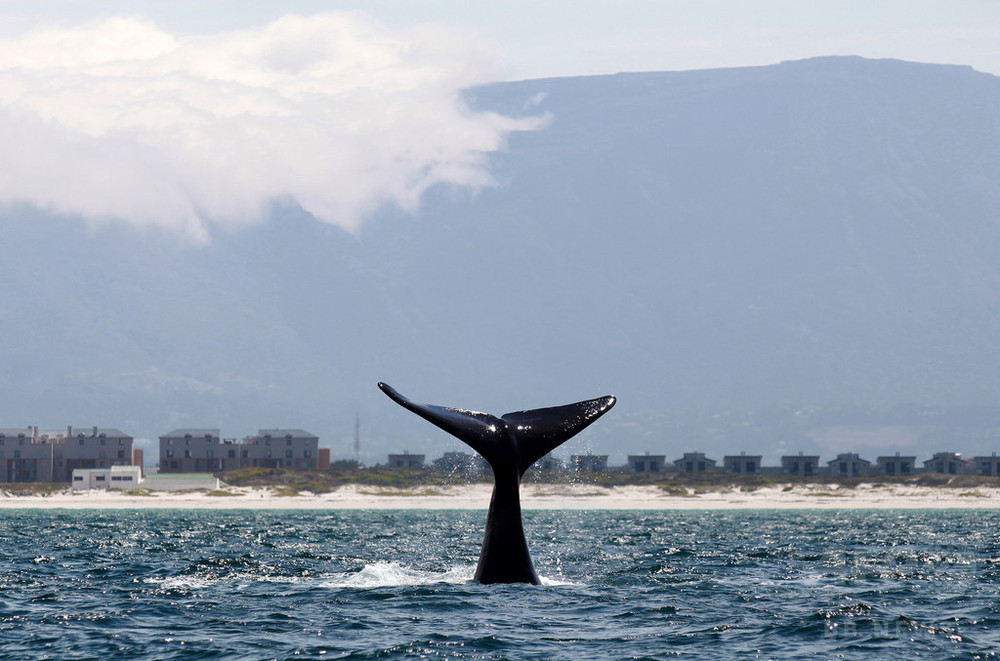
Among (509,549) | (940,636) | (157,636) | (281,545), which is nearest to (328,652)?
(157,636)

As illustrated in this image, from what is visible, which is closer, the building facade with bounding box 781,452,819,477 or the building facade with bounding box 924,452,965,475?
the building facade with bounding box 781,452,819,477

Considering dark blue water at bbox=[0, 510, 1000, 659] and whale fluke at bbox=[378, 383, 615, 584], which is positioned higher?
whale fluke at bbox=[378, 383, 615, 584]

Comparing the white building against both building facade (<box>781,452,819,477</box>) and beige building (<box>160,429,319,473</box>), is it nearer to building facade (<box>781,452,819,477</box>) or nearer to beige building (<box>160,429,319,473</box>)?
beige building (<box>160,429,319,473</box>)

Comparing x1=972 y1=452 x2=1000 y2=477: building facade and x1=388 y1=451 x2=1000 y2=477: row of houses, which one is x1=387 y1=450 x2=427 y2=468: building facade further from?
x1=972 y1=452 x2=1000 y2=477: building facade

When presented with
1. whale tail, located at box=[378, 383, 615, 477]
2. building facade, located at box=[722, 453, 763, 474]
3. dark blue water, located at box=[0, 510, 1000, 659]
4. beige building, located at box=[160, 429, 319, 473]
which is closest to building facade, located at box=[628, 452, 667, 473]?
building facade, located at box=[722, 453, 763, 474]

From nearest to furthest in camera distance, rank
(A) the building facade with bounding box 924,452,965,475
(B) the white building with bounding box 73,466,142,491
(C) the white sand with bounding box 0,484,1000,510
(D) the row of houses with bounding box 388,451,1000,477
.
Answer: (C) the white sand with bounding box 0,484,1000,510 → (B) the white building with bounding box 73,466,142,491 → (D) the row of houses with bounding box 388,451,1000,477 → (A) the building facade with bounding box 924,452,965,475

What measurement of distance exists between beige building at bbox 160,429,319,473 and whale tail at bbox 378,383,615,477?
162038 mm

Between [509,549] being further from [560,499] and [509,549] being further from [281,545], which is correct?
[560,499]

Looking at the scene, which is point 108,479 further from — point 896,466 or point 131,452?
point 896,466

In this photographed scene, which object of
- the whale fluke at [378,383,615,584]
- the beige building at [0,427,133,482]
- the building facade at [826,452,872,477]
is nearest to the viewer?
the whale fluke at [378,383,615,584]

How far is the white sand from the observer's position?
13212cm

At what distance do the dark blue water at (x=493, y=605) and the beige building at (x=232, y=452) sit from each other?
144 metres

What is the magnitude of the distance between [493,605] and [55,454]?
16017 centimetres

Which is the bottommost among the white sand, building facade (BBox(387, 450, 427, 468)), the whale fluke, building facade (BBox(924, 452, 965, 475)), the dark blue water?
the dark blue water
